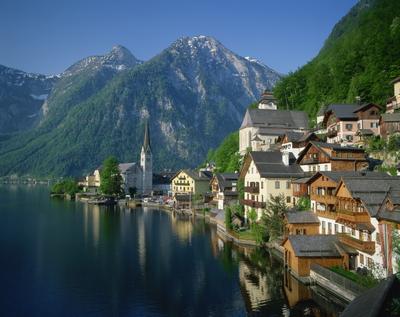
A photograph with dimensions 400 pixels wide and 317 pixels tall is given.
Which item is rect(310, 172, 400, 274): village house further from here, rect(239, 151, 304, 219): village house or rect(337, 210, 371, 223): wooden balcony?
rect(239, 151, 304, 219): village house

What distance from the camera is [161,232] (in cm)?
8150

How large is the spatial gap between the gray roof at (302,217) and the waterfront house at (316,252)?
298 inches

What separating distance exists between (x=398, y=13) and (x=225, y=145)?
69.7 metres

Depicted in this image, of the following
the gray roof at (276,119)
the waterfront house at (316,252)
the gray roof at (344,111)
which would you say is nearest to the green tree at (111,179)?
the gray roof at (276,119)

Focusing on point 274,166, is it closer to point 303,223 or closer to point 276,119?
point 303,223

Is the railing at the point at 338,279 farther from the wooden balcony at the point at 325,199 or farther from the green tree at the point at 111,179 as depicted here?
the green tree at the point at 111,179

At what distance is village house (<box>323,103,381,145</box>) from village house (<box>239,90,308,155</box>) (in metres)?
32.0

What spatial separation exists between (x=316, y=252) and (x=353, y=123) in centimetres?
4048

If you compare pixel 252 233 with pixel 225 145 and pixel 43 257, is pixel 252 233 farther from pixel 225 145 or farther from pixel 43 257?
pixel 225 145

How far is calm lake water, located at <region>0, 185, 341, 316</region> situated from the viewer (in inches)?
1490

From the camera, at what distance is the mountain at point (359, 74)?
311ft

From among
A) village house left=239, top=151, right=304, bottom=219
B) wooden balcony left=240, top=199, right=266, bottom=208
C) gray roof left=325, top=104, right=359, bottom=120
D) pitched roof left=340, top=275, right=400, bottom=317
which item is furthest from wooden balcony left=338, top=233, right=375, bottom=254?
gray roof left=325, top=104, right=359, bottom=120

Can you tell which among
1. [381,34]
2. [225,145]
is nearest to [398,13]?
[381,34]

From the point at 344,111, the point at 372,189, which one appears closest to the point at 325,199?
the point at 372,189
